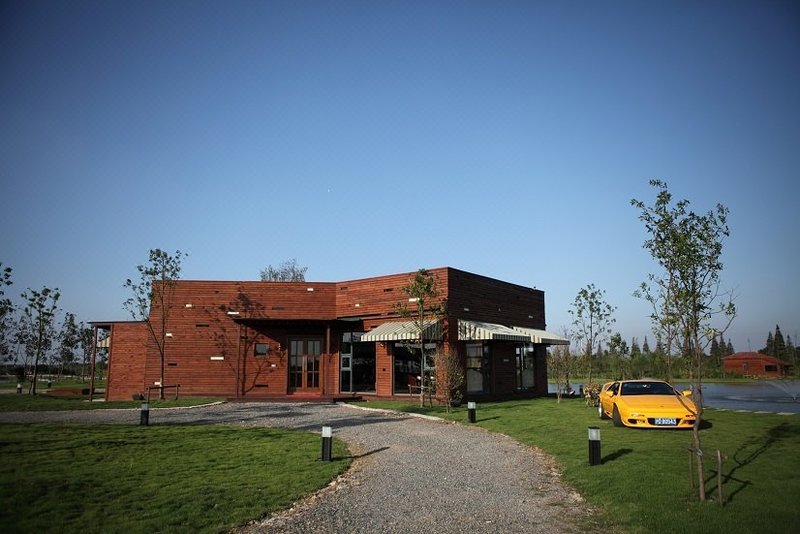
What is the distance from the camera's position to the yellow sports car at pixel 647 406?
38.5 feet

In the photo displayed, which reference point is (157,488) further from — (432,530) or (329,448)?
(432,530)

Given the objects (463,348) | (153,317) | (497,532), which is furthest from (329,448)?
(153,317)

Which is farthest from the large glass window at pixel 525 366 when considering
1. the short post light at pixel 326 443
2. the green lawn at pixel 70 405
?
the short post light at pixel 326 443

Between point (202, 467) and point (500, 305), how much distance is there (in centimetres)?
1828

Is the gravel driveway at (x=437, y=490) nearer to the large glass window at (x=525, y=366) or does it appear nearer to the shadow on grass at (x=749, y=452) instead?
the shadow on grass at (x=749, y=452)

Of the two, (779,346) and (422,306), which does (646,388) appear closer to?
(422,306)

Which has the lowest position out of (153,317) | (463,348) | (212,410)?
(212,410)

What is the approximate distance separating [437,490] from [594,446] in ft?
9.82

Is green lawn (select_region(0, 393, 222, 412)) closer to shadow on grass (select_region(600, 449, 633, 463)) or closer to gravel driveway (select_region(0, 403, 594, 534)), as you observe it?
gravel driveway (select_region(0, 403, 594, 534))

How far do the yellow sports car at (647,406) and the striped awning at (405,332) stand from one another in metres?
7.33

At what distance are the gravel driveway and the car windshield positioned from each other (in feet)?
11.8

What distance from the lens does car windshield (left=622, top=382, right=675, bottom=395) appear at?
13219 mm

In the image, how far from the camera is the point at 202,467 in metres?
8.90

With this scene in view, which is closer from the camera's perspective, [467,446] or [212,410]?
[467,446]
